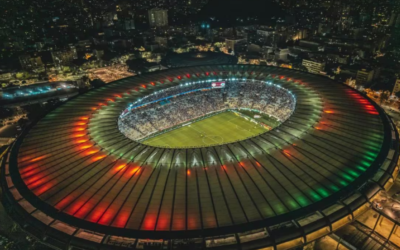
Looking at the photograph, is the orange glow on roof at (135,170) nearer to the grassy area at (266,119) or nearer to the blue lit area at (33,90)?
the grassy area at (266,119)

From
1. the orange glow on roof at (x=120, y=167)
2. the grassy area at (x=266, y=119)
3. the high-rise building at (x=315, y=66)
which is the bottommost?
the grassy area at (x=266, y=119)

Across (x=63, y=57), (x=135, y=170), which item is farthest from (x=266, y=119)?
(x=63, y=57)

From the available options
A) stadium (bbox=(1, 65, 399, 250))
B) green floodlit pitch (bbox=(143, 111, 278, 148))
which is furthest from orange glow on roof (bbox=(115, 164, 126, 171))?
green floodlit pitch (bbox=(143, 111, 278, 148))

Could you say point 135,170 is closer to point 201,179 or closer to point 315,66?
point 201,179

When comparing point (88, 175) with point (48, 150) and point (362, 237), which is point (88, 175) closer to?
point (48, 150)

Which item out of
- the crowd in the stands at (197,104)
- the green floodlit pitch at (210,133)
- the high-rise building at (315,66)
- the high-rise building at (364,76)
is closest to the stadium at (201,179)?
the crowd in the stands at (197,104)

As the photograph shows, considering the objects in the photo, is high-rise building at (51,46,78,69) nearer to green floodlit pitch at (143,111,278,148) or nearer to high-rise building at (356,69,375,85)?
green floodlit pitch at (143,111,278,148)

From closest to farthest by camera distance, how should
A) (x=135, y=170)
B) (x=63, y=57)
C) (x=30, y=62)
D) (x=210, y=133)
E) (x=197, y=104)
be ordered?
1. (x=135, y=170)
2. (x=210, y=133)
3. (x=197, y=104)
4. (x=30, y=62)
5. (x=63, y=57)
